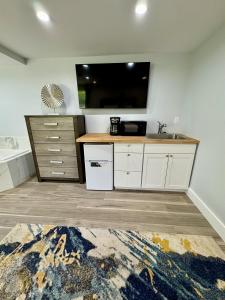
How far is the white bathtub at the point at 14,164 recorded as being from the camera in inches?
95.0

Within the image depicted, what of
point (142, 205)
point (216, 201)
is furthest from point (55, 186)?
point (216, 201)

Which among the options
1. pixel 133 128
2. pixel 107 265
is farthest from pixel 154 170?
pixel 107 265

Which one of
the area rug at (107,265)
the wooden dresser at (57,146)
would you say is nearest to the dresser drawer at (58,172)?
the wooden dresser at (57,146)

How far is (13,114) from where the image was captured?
2.84 m

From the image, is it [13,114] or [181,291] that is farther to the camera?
[13,114]

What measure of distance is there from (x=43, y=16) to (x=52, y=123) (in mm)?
1336

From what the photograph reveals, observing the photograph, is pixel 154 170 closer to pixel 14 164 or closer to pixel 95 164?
pixel 95 164

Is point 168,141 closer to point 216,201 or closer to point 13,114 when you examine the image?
point 216,201

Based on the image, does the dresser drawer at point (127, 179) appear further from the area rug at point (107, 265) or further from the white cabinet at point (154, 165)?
the area rug at point (107, 265)

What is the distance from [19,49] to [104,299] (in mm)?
3240

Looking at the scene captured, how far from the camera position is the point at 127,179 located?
2311mm

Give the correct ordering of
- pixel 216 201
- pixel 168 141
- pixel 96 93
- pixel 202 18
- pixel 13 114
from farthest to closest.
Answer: pixel 13 114 → pixel 96 93 → pixel 168 141 → pixel 216 201 → pixel 202 18

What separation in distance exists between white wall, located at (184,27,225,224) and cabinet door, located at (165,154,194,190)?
0.32 feet

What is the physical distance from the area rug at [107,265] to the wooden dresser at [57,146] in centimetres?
109
